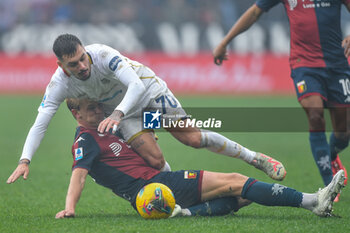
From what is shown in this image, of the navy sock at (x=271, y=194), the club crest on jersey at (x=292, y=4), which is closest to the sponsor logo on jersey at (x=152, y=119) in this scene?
the navy sock at (x=271, y=194)

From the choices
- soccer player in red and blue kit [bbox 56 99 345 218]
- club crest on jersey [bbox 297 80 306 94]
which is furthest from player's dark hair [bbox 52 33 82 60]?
club crest on jersey [bbox 297 80 306 94]

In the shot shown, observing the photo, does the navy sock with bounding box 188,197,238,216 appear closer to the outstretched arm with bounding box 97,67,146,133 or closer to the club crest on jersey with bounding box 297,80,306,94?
the outstretched arm with bounding box 97,67,146,133

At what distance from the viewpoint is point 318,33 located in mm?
6512

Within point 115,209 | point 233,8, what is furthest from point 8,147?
point 233,8

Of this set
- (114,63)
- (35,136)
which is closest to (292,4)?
(114,63)

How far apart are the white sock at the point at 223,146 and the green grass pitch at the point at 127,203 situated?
0.66 m

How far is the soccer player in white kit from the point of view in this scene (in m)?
5.60

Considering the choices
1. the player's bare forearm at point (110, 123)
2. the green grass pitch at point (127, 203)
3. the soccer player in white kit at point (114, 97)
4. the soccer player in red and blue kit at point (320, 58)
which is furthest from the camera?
the soccer player in red and blue kit at point (320, 58)

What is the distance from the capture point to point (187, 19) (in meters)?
22.1

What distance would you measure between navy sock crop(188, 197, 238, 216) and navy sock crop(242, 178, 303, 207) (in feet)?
0.72

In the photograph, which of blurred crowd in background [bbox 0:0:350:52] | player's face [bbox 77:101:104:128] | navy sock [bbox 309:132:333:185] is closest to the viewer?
player's face [bbox 77:101:104:128]

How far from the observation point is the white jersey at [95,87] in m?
5.61

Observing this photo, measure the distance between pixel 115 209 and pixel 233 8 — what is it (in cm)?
1665

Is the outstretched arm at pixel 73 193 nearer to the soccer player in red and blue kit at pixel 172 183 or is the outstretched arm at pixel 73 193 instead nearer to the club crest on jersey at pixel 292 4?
the soccer player in red and blue kit at pixel 172 183
